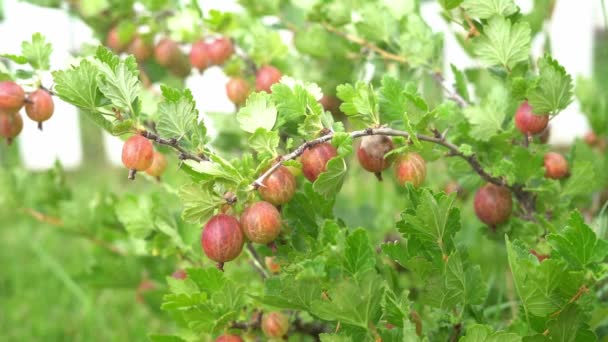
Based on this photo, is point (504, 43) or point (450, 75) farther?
point (450, 75)

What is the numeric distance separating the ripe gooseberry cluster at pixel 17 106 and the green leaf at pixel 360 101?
0.43 m

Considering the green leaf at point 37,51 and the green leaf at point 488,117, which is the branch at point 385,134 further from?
the green leaf at point 37,51

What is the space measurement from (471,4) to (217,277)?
519mm

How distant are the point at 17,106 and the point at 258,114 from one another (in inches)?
14.1

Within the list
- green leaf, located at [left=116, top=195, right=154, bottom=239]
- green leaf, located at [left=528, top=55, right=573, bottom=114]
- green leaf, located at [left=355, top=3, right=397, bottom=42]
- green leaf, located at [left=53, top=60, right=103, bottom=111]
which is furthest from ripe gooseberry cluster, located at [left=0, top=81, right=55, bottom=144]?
green leaf, located at [left=528, top=55, right=573, bottom=114]

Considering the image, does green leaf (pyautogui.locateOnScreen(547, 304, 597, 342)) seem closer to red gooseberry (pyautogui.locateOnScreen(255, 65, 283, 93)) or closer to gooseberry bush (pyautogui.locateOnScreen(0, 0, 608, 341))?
gooseberry bush (pyautogui.locateOnScreen(0, 0, 608, 341))

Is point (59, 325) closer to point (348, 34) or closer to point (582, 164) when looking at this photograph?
point (348, 34)

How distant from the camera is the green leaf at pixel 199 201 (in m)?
0.81

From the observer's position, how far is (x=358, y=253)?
2.66 feet

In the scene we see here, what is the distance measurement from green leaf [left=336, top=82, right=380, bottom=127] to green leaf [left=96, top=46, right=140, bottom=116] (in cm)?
25

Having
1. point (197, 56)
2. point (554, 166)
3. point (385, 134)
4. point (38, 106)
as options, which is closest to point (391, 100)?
point (385, 134)

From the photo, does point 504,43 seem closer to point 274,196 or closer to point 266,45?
point 274,196

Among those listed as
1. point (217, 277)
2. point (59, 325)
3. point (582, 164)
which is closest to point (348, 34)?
point (582, 164)

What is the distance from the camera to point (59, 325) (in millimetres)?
2006
